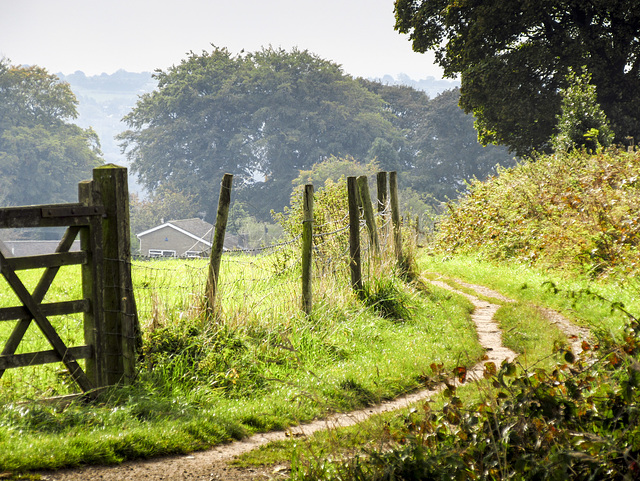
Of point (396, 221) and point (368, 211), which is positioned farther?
point (396, 221)

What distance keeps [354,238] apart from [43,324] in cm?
518

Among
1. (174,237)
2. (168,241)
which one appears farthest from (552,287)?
(168,241)

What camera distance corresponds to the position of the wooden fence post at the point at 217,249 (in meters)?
6.34

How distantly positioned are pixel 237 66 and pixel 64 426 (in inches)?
2651

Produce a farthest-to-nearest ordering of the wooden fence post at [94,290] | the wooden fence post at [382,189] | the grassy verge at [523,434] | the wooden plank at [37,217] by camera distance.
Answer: the wooden fence post at [382,189], the wooden fence post at [94,290], the wooden plank at [37,217], the grassy verge at [523,434]

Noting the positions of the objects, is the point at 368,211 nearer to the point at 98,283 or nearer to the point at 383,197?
the point at 383,197

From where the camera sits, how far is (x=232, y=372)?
19.5 feet

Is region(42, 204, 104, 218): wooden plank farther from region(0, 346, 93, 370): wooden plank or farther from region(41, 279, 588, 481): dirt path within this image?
region(41, 279, 588, 481): dirt path

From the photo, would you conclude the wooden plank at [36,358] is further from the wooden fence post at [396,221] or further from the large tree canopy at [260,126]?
the large tree canopy at [260,126]

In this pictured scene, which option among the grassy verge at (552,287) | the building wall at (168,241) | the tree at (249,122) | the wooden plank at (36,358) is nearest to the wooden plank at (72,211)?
the wooden plank at (36,358)

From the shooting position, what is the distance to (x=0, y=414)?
4434 mm

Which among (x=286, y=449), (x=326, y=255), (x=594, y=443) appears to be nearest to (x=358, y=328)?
(x=326, y=255)

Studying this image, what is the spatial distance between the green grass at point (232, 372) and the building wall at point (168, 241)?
5486 cm

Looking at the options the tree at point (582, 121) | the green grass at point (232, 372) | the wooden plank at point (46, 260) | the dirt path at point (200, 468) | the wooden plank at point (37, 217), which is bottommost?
the dirt path at point (200, 468)
